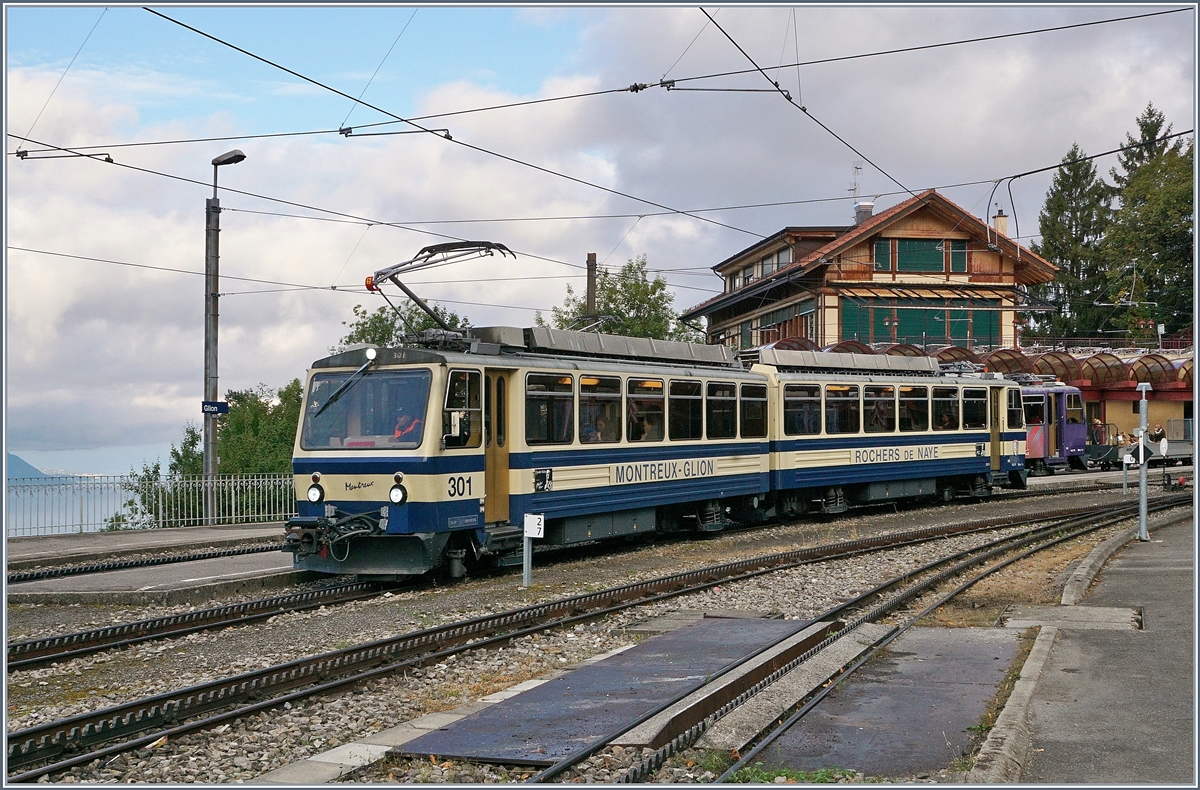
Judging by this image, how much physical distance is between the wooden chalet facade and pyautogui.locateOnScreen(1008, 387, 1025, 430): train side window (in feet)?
51.2

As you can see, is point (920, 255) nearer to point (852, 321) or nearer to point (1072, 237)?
point (852, 321)

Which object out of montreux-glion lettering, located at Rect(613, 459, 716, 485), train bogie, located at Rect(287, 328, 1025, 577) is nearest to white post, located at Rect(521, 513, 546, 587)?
train bogie, located at Rect(287, 328, 1025, 577)

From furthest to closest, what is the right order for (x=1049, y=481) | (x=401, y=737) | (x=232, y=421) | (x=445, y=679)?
(x=232, y=421) → (x=1049, y=481) → (x=445, y=679) → (x=401, y=737)

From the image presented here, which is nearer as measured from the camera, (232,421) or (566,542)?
(566,542)

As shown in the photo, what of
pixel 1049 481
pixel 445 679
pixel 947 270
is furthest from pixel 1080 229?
pixel 445 679

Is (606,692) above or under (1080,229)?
under

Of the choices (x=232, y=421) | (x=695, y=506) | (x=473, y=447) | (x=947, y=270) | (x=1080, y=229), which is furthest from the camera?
(x=1080, y=229)

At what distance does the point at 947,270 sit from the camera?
46531 mm

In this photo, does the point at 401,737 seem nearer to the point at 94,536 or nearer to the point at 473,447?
the point at 473,447

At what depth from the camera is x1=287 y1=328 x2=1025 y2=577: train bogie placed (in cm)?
1356

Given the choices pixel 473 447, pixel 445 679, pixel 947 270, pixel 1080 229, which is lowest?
pixel 445 679

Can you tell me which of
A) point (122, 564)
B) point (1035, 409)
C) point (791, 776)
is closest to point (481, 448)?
point (122, 564)

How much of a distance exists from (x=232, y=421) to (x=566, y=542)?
30.6 meters

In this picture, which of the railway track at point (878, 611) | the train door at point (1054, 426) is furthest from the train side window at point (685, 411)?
the train door at point (1054, 426)
